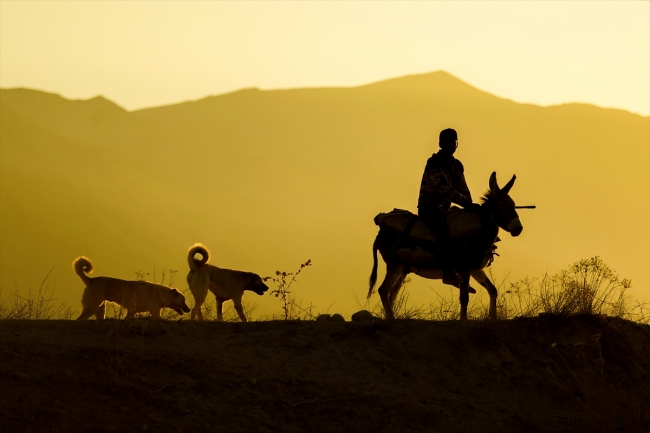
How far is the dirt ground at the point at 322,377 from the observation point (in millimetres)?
9430

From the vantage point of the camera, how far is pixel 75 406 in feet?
30.2

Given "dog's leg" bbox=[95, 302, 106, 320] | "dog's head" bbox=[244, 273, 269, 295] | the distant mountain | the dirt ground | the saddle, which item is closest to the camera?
the dirt ground

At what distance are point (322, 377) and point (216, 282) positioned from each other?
22.3 feet

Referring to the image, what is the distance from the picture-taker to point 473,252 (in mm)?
13453

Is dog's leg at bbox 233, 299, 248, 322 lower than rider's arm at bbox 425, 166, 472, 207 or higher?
lower

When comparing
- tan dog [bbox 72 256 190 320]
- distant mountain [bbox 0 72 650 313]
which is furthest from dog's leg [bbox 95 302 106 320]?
distant mountain [bbox 0 72 650 313]

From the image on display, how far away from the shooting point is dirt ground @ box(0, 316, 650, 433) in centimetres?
943

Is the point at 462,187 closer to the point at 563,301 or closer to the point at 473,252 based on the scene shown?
the point at 473,252

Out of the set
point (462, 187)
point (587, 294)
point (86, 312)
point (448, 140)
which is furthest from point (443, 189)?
point (86, 312)

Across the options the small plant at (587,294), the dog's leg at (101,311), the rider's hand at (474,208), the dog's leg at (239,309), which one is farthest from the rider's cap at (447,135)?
the dog's leg at (101,311)

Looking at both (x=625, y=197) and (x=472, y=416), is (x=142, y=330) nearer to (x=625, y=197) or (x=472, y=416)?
(x=472, y=416)

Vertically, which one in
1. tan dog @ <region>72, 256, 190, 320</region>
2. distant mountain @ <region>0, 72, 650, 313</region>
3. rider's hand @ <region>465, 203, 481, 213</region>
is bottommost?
tan dog @ <region>72, 256, 190, 320</region>

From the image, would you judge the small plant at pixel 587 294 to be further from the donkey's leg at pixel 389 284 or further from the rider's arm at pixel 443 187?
the donkey's leg at pixel 389 284

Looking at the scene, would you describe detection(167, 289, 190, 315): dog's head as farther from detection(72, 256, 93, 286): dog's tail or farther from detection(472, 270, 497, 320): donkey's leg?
detection(472, 270, 497, 320): donkey's leg
